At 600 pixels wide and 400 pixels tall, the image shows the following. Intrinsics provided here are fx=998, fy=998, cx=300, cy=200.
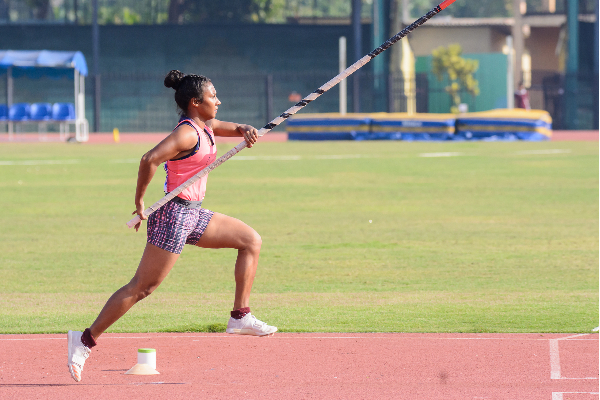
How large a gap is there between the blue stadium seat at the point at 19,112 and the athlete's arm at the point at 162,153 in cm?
3019

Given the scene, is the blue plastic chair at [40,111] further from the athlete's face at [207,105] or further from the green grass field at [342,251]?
the athlete's face at [207,105]

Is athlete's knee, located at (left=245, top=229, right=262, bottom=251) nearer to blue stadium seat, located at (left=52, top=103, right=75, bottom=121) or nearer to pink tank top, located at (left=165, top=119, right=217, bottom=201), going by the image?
pink tank top, located at (left=165, top=119, right=217, bottom=201)

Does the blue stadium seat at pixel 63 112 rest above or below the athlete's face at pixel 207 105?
above

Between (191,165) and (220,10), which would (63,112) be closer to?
(220,10)

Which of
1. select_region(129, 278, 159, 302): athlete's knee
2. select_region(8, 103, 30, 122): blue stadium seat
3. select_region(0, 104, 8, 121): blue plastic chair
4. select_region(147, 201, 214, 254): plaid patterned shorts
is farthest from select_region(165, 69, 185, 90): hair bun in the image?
select_region(0, 104, 8, 121): blue plastic chair

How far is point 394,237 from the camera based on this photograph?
1246 cm

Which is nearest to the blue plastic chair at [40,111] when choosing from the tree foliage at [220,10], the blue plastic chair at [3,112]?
the blue plastic chair at [3,112]

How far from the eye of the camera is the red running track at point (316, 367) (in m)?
5.65

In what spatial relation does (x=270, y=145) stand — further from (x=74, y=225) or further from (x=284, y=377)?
(x=284, y=377)

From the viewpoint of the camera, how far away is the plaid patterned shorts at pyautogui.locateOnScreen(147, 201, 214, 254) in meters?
5.94

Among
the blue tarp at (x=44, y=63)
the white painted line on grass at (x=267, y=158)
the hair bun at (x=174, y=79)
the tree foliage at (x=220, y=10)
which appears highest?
the tree foliage at (x=220, y=10)

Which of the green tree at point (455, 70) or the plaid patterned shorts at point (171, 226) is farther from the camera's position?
the green tree at point (455, 70)

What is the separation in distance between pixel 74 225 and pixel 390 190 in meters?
6.44

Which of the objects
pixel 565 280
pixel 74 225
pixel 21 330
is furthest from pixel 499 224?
pixel 21 330
